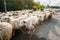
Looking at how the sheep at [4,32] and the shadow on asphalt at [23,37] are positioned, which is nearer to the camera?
the sheep at [4,32]

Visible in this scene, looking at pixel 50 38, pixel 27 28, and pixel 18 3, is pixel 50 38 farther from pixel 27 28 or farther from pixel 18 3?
pixel 18 3

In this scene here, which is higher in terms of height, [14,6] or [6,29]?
[6,29]

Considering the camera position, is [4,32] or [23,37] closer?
[4,32]

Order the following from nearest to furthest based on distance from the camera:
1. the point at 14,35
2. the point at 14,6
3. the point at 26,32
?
the point at 14,35 → the point at 26,32 → the point at 14,6

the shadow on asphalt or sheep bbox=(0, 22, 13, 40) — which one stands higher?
sheep bbox=(0, 22, 13, 40)

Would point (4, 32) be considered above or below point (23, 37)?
above

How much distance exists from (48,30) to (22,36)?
2132 mm

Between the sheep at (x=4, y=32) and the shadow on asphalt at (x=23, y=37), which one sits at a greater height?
the sheep at (x=4, y=32)

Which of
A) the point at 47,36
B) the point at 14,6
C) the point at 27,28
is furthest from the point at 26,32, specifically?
the point at 14,6

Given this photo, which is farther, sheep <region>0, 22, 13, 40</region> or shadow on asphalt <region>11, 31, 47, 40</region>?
shadow on asphalt <region>11, 31, 47, 40</region>

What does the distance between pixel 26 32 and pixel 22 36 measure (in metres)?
0.35

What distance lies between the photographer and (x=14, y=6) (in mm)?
26844

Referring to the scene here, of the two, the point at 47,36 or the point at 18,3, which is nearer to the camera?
the point at 47,36

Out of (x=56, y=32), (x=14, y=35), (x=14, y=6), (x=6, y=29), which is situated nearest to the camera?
(x=6, y=29)
